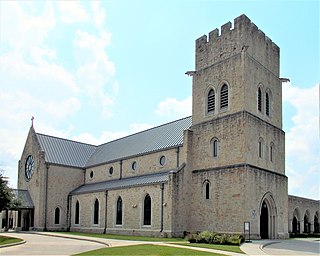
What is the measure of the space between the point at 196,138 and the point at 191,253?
783 inches

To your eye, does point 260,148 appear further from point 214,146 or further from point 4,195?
point 4,195

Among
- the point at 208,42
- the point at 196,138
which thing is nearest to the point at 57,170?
the point at 196,138

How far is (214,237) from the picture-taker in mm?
29375

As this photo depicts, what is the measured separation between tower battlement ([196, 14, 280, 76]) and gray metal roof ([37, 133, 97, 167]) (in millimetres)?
24419

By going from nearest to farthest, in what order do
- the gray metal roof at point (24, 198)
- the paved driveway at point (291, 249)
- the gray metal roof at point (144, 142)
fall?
1. the paved driveway at point (291, 249)
2. the gray metal roof at point (144, 142)
3. the gray metal roof at point (24, 198)

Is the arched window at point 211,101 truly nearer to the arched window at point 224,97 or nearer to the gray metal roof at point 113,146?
the arched window at point 224,97

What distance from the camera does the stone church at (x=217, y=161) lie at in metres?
35.6

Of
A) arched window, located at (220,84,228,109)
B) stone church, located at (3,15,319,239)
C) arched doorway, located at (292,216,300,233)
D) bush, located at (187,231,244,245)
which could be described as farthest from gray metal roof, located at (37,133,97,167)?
bush, located at (187,231,244,245)

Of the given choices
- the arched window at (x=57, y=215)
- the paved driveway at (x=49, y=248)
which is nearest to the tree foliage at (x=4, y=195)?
the paved driveway at (x=49, y=248)

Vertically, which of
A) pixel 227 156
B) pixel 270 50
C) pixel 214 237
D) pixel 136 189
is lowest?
pixel 214 237

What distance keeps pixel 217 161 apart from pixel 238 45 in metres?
10.8

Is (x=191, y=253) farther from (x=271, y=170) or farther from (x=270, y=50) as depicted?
(x=270, y=50)

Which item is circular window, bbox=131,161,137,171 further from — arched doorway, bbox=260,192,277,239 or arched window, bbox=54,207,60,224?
arched doorway, bbox=260,192,277,239

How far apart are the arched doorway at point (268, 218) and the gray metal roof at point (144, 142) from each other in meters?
9.88
